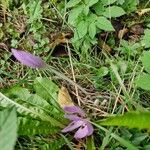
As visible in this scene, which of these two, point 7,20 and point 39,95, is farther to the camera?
point 7,20

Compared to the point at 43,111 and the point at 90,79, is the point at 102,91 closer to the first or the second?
the point at 90,79

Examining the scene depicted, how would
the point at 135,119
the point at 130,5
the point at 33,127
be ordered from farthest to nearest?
the point at 130,5
the point at 33,127
the point at 135,119

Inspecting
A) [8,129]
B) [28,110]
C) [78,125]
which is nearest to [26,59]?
[28,110]

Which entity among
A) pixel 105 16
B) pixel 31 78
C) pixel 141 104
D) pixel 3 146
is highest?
pixel 3 146

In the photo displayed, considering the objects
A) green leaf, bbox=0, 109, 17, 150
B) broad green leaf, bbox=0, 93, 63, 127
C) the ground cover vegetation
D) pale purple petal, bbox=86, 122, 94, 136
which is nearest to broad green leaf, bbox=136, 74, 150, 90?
the ground cover vegetation

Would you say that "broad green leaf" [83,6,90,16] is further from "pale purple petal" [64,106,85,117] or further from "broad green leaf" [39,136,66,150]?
"broad green leaf" [39,136,66,150]

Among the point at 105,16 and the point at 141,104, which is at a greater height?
the point at 105,16

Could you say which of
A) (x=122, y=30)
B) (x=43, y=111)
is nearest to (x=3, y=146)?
(x=43, y=111)

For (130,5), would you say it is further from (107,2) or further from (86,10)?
(86,10)
